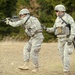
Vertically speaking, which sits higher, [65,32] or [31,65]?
[65,32]

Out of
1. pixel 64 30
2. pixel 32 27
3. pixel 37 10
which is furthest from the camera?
pixel 37 10

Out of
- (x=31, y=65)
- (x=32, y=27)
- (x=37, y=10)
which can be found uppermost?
(x=37, y=10)

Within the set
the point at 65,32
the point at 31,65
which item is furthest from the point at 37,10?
the point at 65,32

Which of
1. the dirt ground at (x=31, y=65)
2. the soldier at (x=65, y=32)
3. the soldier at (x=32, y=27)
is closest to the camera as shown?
the soldier at (x=65, y=32)

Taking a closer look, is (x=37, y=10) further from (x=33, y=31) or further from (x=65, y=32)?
(x=65, y=32)

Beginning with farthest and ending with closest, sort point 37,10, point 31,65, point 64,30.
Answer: point 37,10 < point 31,65 < point 64,30

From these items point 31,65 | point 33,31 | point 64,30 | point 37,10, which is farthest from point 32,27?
point 37,10

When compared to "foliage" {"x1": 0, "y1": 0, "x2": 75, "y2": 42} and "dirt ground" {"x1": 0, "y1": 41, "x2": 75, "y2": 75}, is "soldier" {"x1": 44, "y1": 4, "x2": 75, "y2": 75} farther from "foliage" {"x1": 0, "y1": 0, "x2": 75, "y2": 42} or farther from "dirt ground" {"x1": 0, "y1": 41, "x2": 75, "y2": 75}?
"foliage" {"x1": 0, "y1": 0, "x2": 75, "y2": 42}

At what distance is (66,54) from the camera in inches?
366

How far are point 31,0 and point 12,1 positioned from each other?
1.90 metres

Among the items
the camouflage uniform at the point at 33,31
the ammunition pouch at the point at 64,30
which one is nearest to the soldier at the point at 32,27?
the camouflage uniform at the point at 33,31

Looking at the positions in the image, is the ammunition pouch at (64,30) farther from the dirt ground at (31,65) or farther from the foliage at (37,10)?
the foliage at (37,10)

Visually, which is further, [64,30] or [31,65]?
[31,65]

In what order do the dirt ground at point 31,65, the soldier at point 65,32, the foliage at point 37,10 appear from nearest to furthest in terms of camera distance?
the soldier at point 65,32
the dirt ground at point 31,65
the foliage at point 37,10
